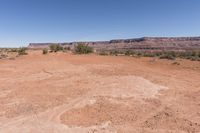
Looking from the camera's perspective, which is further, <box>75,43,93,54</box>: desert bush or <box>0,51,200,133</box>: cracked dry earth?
<box>75,43,93,54</box>: desert bush

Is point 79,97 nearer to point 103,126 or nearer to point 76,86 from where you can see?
point 76,86

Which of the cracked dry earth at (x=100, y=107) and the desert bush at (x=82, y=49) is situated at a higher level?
the desert bush at (x=82, y=49)

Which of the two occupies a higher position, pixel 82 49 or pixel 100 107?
pixel 82 49

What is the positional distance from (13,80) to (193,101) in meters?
11.7

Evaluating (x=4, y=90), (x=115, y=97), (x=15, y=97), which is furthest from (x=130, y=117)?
(x=4, y=90)

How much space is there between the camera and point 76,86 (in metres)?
14.3

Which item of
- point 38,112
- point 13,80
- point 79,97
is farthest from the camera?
point 13,80

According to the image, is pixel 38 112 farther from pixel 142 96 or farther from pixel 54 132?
pixel 142 96

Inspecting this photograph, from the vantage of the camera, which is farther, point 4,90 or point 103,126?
point 4,90

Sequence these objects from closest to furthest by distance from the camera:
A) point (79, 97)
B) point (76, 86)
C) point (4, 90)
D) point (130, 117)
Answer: point (130, 117) < point (79, 97) < point (4, 90) < point (76, 86)

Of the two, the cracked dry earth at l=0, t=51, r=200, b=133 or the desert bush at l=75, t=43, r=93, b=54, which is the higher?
the desert bush at l=75, t=43, r=93, b=54

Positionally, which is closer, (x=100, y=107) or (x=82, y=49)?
(x=100, y=107)

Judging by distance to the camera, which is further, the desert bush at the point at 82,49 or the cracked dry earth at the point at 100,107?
the desert bush at the point at 82,49

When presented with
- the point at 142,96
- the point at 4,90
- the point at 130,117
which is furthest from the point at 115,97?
the point at 4,90
